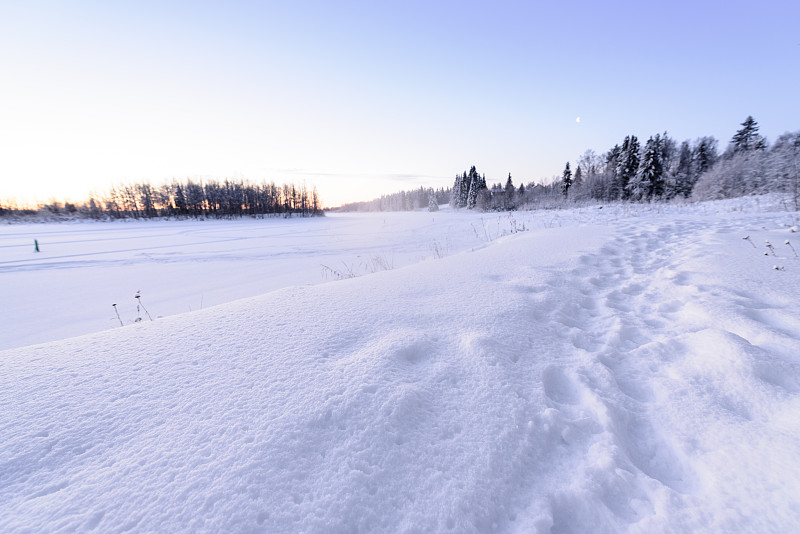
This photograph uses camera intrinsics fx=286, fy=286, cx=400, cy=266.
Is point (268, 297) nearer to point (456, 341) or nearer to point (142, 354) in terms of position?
point (142, 354)

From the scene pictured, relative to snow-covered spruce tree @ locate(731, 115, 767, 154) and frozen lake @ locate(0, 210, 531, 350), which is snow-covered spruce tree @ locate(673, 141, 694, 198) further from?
frozen lake @ locate(0, 210, 531, 350)

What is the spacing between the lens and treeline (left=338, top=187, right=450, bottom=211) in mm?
103812

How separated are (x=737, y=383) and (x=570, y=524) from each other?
1426 mm

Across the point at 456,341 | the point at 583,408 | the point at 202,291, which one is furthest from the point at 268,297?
the point at 202,291

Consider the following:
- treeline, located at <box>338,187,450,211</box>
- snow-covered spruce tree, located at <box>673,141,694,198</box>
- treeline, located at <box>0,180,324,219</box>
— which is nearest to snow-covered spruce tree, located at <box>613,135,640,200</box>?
snow-covered spruce tree, located at <box>673,141,694,198</box>

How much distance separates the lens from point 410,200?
10850 cm

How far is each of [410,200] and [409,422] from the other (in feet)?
362

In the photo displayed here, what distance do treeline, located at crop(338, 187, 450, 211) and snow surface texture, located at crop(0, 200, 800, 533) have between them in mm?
82059

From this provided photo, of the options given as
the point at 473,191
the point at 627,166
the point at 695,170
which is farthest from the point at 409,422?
the point at 473,191

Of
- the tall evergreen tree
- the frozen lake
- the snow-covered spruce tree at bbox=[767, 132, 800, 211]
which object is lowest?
the frozen lake

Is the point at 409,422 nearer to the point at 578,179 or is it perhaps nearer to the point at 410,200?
the point at 578,179

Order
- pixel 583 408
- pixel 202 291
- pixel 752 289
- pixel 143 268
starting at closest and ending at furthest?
pixel 583 408
pixel 752 289
pixel 202 291
pixel 143 268

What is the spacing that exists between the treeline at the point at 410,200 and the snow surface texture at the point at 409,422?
82.1m

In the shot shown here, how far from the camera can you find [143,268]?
34.7 ft
